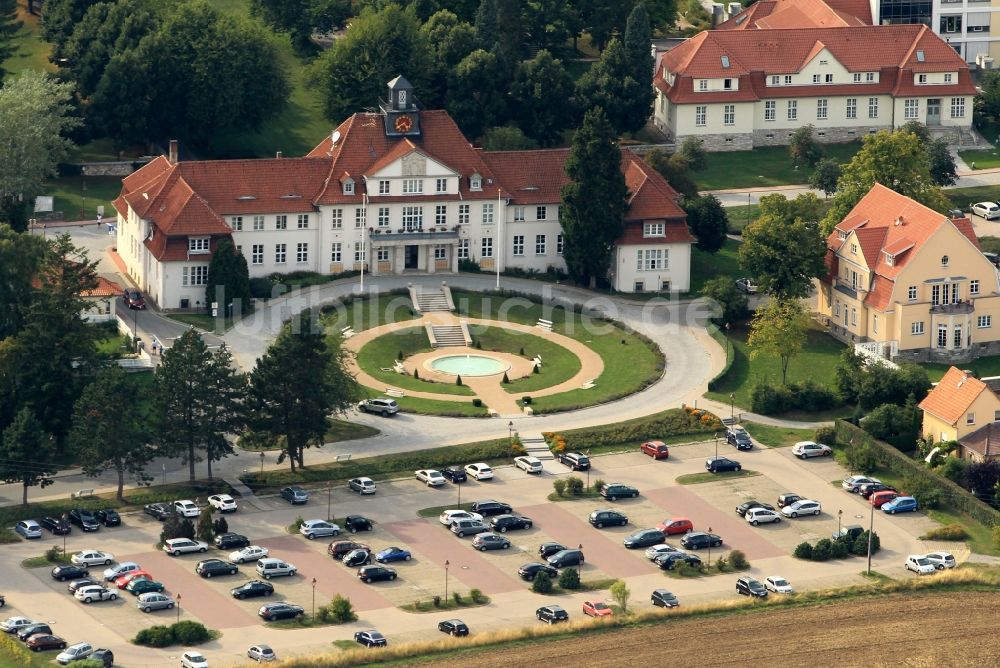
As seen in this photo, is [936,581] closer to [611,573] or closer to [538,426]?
[611,573]

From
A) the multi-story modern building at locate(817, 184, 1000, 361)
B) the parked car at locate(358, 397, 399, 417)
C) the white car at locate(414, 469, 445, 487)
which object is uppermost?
the multi-story modern building at locate(817, 184, 1000, 361)

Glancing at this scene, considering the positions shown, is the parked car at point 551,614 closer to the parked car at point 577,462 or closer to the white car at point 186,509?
the parked car at point 577,462

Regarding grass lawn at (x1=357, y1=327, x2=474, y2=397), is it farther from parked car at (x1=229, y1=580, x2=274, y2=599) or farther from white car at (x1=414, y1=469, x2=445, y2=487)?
parked car at (x1=229, y1=580, x2=274, y2=599)

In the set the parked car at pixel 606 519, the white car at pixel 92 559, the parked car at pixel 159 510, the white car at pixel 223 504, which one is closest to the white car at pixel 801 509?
the parked car at pixel 606 519

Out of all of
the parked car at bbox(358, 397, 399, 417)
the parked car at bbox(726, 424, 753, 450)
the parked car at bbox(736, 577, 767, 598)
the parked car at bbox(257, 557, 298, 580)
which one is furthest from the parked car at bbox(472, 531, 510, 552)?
the parked car at bbox(726, 424, 753, 450)

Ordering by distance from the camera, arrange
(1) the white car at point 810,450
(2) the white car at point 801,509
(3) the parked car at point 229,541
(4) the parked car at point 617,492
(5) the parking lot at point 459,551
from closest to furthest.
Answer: (5) the parking lot at point 459,551 < (3) the parked car at point 229,541 < (2) the white car at point 801,509 < (4) the parked car at point 617,492 < (1) the white car at point 810,450

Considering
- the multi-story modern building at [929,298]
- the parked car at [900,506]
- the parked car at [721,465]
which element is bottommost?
the parked car at [900,506]
